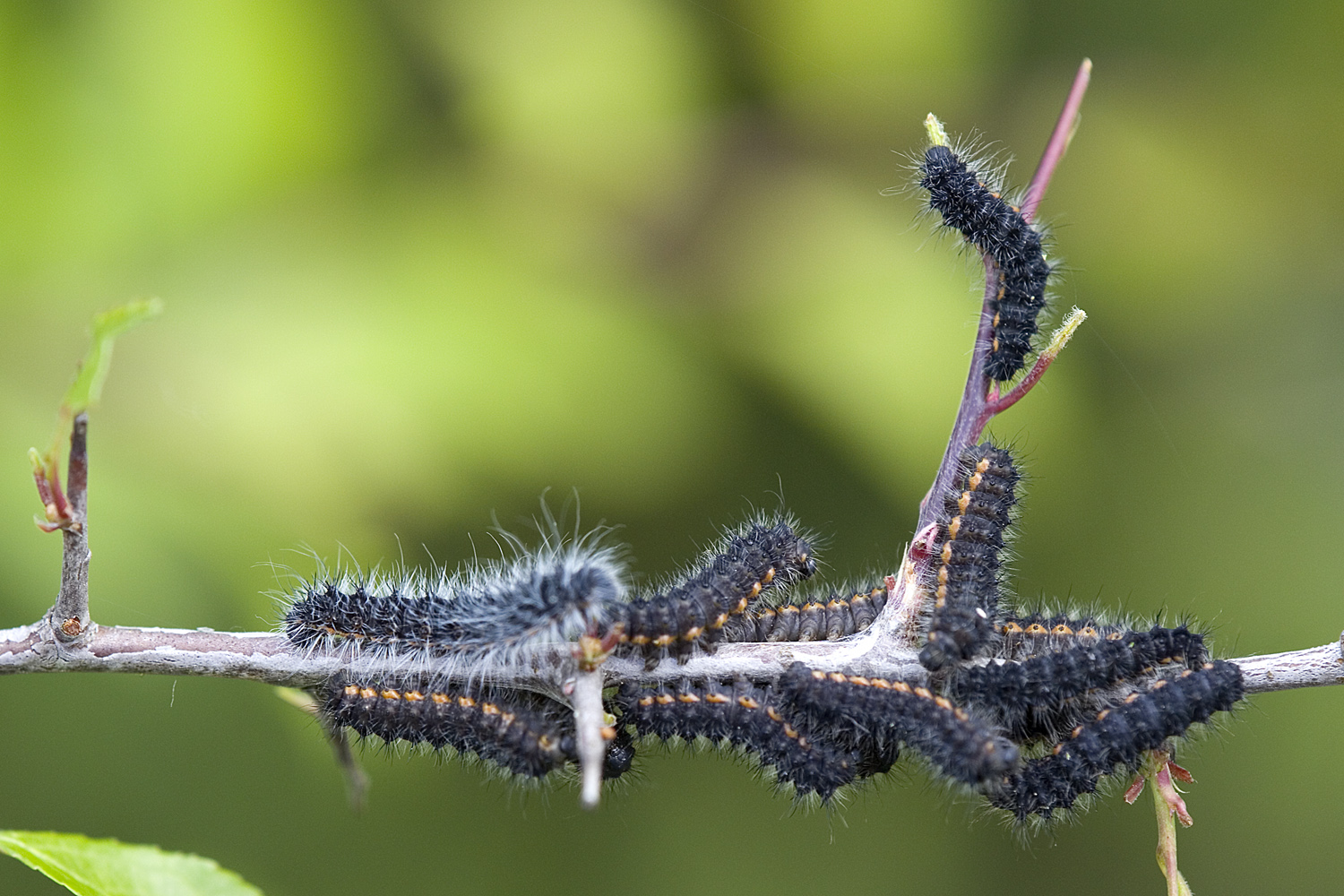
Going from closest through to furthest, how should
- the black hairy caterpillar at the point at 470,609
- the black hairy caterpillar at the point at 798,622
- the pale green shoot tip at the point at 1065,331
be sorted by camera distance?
the pale green shoot tip at the point at 1065,331 → the black hairy caterpillar at the point at 470,609 → the black hairy caterpillar at the point at 798,622

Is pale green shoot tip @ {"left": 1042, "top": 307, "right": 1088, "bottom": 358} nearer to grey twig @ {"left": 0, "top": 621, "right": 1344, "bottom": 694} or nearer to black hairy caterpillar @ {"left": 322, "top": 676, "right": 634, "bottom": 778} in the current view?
grey twig @ {"left": 0, "top": 621, "right": 1344, "bottom": 694}

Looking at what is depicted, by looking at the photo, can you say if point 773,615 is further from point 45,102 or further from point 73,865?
point 45,102

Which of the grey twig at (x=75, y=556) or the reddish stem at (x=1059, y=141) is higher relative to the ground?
the reddish stem at (x=1059, y=141)

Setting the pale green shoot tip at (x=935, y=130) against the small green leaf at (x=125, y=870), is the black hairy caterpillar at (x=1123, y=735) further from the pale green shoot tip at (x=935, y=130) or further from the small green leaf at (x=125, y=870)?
the small green leaf at (x=125, y=870)

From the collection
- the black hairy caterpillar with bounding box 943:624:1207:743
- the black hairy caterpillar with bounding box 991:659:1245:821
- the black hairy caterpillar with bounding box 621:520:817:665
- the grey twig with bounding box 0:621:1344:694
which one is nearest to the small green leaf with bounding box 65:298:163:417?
the grey twig with bounding box 0:621:1344:694

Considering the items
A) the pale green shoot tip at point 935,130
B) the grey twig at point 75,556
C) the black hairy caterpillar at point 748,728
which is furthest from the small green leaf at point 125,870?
the pale green shoot tip at point 935,130

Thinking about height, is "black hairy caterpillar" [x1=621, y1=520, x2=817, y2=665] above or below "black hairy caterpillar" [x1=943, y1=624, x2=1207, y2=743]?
above
